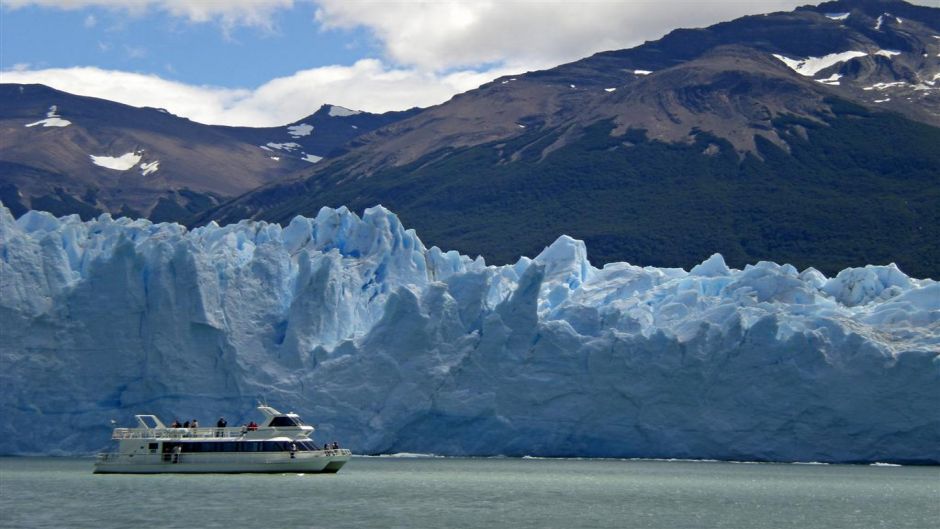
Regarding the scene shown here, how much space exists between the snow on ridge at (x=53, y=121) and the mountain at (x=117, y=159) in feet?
0.47

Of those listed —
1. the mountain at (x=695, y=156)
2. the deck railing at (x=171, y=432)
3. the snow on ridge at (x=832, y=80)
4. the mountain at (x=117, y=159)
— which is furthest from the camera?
the mountain at (x=117, y=159)

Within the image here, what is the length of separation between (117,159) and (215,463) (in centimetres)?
12074

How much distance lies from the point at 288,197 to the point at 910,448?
9481cm

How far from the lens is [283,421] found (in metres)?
49.1

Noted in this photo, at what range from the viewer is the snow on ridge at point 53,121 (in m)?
166

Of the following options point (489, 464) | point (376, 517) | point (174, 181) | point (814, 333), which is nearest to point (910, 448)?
point (814, 333)

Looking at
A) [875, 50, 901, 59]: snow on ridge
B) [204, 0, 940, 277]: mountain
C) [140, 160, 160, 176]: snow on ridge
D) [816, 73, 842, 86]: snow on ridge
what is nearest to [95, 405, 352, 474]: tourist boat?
[204, 0, 940, 277]: mountain

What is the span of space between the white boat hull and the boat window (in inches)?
35.5

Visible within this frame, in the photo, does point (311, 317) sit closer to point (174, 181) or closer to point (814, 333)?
point (814, 333)

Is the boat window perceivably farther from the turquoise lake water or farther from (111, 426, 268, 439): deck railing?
the turquoise lake water

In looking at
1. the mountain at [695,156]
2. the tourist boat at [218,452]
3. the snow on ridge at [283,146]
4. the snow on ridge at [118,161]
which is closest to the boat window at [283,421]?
the tourist boat at [218,452]

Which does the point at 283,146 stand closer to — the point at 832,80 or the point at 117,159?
the point at 117,159

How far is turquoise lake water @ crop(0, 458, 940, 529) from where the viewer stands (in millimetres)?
35094

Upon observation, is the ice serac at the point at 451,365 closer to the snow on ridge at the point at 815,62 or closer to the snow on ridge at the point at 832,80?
the snow on ridge at the point at 832,80
